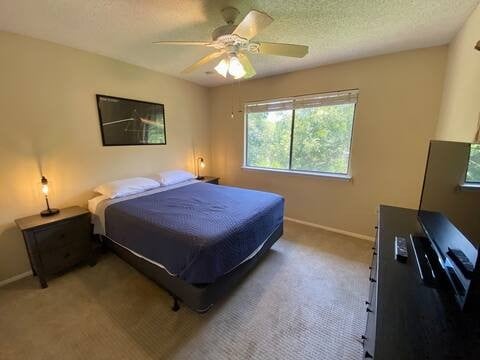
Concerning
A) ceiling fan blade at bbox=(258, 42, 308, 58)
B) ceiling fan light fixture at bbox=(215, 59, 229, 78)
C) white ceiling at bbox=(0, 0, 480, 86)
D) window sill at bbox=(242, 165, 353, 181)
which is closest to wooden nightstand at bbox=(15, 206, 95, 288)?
white ceiling at bbox=(0, 0, 480, 86)

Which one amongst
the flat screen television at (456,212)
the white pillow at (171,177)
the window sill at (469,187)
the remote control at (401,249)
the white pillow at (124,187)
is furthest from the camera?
the white pillow at (171,177)

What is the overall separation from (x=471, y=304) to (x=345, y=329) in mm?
1009

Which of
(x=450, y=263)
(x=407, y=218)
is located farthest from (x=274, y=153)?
(x=450, y=263)

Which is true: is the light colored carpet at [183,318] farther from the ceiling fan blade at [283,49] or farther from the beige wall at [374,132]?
the ceiling fan blade at [283,49]

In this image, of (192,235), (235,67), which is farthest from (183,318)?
(235,67)

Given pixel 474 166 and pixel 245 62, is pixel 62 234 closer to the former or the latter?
pixel 245 62

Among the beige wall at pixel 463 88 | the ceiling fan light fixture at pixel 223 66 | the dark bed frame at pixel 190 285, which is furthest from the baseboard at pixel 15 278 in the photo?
the beige wall at pixel 463 88

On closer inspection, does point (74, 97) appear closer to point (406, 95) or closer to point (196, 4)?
point (196, 4)

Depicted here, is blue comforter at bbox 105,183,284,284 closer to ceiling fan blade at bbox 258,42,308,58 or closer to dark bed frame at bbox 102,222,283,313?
dark bed frame at bbox 102,222,283,313

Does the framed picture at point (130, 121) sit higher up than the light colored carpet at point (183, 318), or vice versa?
the framed picture at point (130, 121)

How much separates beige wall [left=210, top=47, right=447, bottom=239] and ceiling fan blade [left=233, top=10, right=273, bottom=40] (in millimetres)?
1840

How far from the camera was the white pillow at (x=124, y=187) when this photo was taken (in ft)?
8.27

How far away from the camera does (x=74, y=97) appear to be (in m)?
2.40

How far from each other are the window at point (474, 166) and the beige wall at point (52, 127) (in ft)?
11.3
